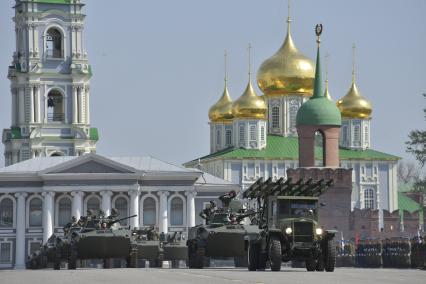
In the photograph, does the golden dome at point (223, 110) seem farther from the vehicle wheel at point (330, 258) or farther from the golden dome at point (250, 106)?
the vehicle wheel at point (330, 258)

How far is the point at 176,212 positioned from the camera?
311 feet

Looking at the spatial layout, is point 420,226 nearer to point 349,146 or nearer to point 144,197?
point 349,146

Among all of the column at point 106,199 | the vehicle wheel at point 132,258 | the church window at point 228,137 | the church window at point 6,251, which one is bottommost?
the church window at point 6,251

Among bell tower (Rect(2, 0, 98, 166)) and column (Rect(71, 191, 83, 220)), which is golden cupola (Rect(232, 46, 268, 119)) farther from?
column (Rect(71, 191, 83, 220))

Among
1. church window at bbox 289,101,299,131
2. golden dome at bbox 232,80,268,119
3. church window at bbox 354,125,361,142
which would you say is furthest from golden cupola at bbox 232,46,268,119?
church window at bbox 354,125,361,142

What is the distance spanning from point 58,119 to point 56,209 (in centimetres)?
1528

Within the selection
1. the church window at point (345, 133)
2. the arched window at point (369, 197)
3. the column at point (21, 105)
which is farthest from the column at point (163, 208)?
the arched window at point (369, 197)

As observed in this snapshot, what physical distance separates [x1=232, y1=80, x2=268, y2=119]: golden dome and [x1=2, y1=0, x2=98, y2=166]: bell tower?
20.1m

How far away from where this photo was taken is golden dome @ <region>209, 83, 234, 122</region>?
12888cm

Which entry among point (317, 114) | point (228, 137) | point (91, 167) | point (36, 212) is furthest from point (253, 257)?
point (228, 137)

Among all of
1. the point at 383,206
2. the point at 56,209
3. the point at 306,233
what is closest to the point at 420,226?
the point at 383,206

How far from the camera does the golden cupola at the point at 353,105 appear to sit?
126m

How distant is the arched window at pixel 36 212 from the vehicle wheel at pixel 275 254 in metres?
56.2

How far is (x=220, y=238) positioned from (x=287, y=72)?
78342mm
